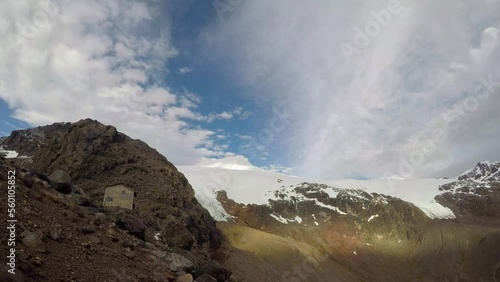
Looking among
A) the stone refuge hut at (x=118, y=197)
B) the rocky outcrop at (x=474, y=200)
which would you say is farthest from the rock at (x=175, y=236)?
the rocky outcrop at (x=474, y=200)

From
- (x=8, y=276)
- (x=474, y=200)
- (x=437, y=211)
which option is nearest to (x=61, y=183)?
(x=8, y=276)

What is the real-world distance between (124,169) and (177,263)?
151 feet

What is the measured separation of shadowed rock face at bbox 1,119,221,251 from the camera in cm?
5275

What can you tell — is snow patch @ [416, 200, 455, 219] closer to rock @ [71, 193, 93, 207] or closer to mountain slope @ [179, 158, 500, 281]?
mountain slope @ [179, 158, 500, 281]

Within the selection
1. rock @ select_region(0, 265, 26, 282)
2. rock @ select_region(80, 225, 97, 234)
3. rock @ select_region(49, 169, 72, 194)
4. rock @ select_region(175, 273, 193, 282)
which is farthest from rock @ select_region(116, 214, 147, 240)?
rock @ select_region(0, 265, 26, 282)

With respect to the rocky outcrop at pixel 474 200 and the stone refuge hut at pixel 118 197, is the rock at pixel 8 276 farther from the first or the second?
the rocky outcrop at pixel 474 200

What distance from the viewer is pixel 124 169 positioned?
192ft

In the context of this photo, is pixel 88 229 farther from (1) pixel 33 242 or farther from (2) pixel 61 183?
(2) pixel 61 183

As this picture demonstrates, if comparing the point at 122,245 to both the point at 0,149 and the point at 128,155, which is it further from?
the point at 0,149

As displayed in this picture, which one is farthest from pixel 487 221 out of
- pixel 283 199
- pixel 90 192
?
pixel 90 192

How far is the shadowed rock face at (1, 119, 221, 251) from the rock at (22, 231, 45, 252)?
3751 cm

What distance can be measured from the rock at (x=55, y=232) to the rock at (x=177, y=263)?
220 inches

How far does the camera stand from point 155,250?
57.0ft

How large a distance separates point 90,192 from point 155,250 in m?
36.0
